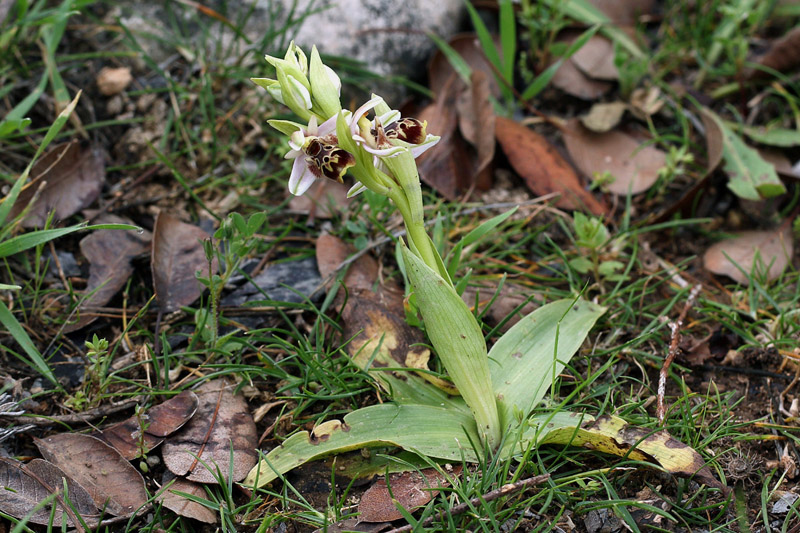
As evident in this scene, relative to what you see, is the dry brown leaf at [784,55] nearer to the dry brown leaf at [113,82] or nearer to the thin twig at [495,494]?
the thin twig at [495,494]

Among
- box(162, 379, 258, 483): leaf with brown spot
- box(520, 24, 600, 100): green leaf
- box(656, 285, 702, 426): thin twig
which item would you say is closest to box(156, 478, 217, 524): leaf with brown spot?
box(162, 379, 258, 483): leaf with brown spot

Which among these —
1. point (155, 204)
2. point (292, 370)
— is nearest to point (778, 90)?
point (292, 370)

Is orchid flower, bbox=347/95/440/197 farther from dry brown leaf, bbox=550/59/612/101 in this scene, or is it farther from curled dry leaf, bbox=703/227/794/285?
dry brown leaf, bbox=550/59/612/101

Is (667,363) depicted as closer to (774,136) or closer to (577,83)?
(774,136)

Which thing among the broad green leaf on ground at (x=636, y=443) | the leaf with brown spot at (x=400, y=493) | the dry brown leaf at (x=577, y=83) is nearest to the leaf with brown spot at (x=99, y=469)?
the leaf with brown spot at (x=400, y=493)

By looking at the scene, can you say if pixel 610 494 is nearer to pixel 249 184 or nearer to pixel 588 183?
pixel 588 183
